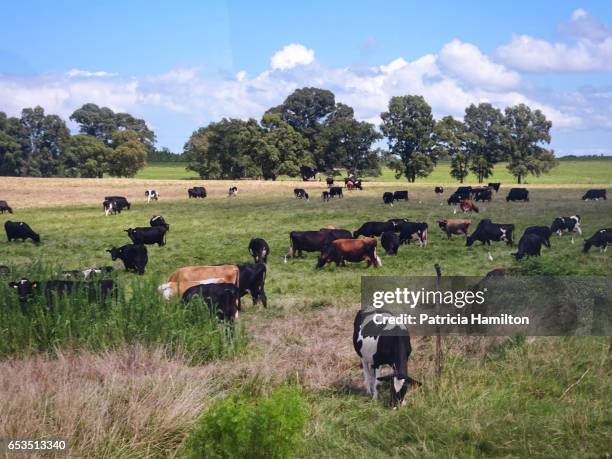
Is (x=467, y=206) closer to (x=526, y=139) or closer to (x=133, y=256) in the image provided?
(x=133, y=256)

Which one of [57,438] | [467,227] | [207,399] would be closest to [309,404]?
[207,399]

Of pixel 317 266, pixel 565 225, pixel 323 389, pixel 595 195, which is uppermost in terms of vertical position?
pixel 595 195

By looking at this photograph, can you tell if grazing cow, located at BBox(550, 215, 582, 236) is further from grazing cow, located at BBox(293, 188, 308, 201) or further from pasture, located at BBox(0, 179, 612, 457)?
grazing cow, located at BBox(293, 188, 308, 201)

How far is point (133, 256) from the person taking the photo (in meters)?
20.0

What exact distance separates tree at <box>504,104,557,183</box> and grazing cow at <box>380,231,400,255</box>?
70382 millimetres

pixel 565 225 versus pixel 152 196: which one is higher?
pixel 152 196

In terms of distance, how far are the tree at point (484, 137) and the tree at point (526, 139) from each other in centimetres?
143

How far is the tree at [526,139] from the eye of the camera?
88.2m

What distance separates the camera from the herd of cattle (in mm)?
8055

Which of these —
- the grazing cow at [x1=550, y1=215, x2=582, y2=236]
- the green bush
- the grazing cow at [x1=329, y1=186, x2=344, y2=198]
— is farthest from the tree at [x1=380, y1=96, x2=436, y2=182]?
the green bush

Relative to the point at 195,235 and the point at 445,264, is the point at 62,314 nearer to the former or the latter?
the point at 445,264

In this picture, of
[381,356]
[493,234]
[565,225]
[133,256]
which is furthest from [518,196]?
[381,356]

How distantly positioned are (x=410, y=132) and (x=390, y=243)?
221ft

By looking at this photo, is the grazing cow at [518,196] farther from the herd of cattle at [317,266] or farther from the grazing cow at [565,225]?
the grazing cow at [565,225]
